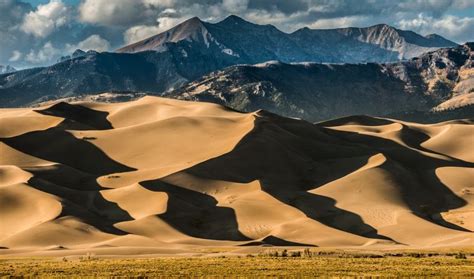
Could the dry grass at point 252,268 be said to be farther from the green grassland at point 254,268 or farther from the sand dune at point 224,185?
the sand dune at point 224,185

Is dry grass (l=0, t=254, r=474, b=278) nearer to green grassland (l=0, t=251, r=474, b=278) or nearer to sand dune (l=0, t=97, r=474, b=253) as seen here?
green grassland (l=0, t=251, r=474, b=278)

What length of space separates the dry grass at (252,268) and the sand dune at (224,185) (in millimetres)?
24071

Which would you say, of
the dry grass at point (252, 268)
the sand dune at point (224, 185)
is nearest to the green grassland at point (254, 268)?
the dry grass at point (252, 268)

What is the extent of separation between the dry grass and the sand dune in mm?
24071

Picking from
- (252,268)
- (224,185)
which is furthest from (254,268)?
(224,185)

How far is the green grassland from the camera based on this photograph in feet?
168

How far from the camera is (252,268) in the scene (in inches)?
2173

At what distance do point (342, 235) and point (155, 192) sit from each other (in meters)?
30.3

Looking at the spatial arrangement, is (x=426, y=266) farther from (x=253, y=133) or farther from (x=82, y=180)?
(x=253, y=133)

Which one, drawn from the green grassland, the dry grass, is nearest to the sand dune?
the green grassland

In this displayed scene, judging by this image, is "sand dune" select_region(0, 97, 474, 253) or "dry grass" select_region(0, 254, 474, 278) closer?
"dry grass" select_region(0, 254, 474, 278)

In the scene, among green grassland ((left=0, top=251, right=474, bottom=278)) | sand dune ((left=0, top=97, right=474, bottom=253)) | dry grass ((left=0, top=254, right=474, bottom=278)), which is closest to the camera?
green grassland ((left=0, top=251, right=474, bottom=278))

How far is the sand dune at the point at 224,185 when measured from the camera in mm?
100812

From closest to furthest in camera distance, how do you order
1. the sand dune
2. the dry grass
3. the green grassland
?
the green grassland → the dry grass → the sand dune
